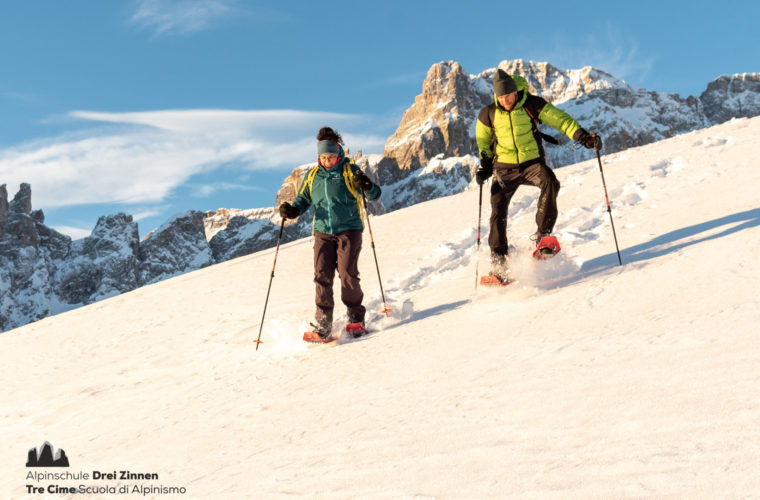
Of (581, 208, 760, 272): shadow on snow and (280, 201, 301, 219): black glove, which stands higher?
(280, 201, 301, 219): black glove

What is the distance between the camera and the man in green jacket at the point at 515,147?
557 centimetres

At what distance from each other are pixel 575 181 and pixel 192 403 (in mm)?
11848

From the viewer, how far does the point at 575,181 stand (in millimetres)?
13727

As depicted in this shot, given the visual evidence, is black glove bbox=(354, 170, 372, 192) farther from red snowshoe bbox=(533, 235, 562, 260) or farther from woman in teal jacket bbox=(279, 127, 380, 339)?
red snowshoe bbox=(533, 235, 562, 260)

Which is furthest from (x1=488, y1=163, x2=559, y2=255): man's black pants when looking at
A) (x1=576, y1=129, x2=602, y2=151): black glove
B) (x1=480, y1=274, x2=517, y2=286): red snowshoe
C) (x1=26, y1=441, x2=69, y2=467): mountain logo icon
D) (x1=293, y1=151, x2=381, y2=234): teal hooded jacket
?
(x1=26, y1=441, x2=69, y2=467): mountain logo icon

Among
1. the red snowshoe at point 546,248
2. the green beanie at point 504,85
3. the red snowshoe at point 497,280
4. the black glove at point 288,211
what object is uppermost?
the green beanie at point 504,85

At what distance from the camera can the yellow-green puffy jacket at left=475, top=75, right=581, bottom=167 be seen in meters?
5.58

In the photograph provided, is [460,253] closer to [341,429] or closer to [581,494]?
[341,429]

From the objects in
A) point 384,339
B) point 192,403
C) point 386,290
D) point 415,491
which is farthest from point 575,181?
point 415,491

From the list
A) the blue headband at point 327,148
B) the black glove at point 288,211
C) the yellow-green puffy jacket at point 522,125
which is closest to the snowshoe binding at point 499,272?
the yellow-green puffy jacket at point 522,125

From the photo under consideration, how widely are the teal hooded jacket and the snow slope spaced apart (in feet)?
3.86

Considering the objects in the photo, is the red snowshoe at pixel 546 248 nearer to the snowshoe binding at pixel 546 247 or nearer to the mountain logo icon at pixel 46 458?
the snowshoe binding at pixel 546 247

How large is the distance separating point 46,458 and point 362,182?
340cm

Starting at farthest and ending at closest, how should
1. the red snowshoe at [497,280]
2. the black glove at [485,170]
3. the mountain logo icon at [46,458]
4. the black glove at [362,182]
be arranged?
the black glove at [485,170]
the red snowshoe at [497,280]
the black glove at [362,182]
the mountain logo icon at [46,458]
